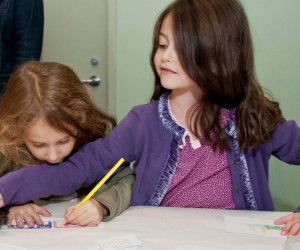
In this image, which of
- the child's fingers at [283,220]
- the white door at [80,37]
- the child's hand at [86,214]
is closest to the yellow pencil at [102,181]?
the child's hand at [86,214]

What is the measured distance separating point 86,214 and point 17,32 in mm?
1095

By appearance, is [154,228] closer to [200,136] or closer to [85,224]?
[85,224]

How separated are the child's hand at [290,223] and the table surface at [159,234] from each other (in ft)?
0.10

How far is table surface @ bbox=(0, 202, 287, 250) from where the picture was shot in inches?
33.7

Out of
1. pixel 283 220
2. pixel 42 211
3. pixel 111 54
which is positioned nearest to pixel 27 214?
pixel 42 211

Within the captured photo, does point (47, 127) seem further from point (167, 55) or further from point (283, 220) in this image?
point (283, 220)

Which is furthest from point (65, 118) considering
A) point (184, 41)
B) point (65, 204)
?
point (184, 41)

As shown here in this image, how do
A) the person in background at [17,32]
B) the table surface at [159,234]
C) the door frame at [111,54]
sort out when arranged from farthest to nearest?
the door frame at [111,54] → the person in background at [17,32] → the table surface at [159,234]

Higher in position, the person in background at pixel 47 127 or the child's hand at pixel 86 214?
the person in background at pixel 47 127

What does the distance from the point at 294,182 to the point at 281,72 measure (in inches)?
21.7

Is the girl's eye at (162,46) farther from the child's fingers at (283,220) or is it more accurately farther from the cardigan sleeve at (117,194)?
the child's fingers at (283,220)

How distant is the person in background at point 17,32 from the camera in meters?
1.72

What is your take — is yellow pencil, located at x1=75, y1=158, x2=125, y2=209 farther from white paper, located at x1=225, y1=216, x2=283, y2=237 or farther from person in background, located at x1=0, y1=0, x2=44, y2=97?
person in background, located at x1=0, y1=0, x2=44, y2=97

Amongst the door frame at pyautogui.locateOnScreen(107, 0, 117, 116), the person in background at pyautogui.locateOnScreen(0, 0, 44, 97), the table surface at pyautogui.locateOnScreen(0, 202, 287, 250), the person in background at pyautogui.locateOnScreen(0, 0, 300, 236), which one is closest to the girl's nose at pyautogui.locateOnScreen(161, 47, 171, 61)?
the person in background at pyautogui.locateOnScreen(0, 0, 300, 236)
